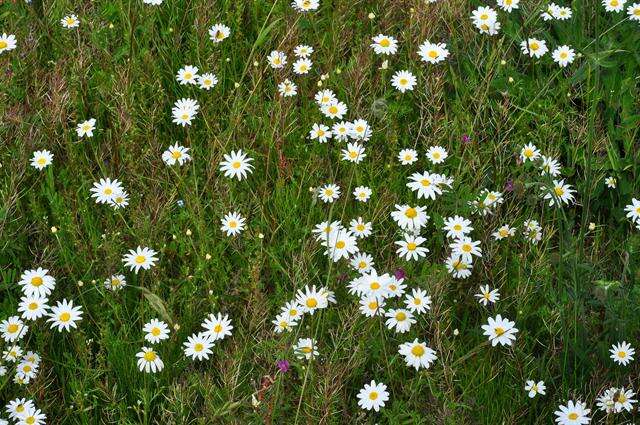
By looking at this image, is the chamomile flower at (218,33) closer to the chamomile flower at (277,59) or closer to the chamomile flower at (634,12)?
the chamomile flower at (277,59)

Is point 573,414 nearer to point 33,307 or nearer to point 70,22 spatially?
point 33,307

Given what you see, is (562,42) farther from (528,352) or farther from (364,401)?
(364,401)

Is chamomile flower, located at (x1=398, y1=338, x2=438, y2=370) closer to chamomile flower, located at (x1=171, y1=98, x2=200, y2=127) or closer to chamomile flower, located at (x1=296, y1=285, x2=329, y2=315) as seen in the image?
chamomile flower, located at (x1=296, y1=285, x2=329, y2=315)

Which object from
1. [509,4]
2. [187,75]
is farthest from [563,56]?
[187,75]

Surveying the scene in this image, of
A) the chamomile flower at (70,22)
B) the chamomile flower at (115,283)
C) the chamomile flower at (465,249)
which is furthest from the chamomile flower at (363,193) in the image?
the chamomile flower at (70,22)

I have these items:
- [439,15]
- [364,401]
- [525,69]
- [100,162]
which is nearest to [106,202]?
[100,162]
